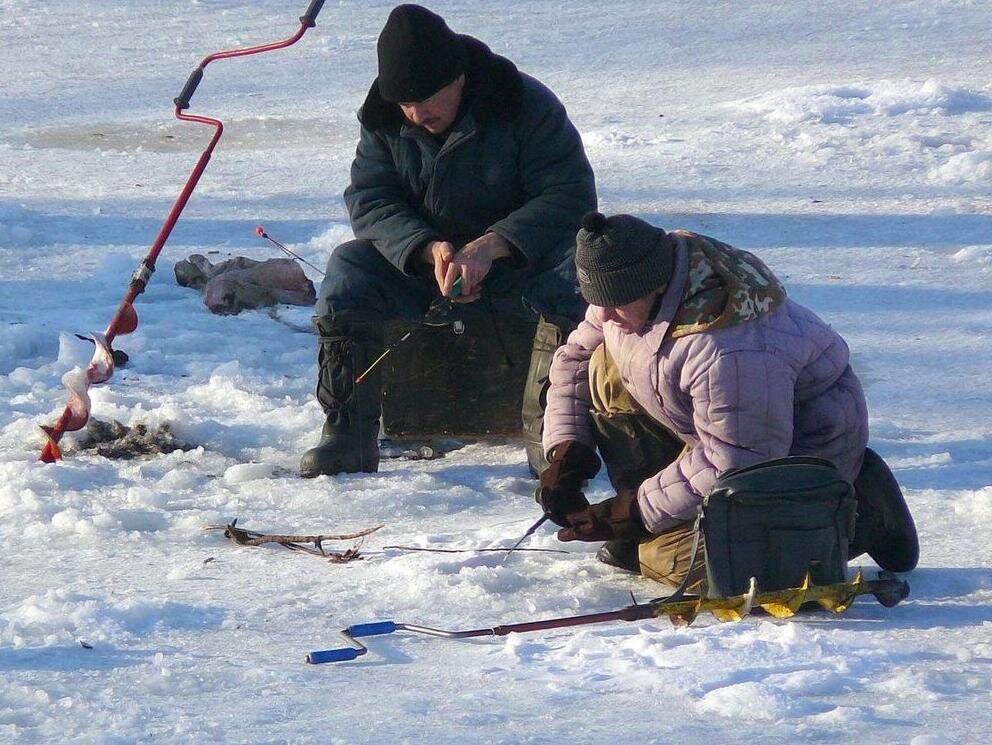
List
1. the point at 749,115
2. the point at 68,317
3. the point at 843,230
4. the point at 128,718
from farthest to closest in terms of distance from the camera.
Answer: the point at 749,115 < the point at 843,230 < the point at 68,317 < the point at 128,718

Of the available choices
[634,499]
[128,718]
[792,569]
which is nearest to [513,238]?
[634,499]

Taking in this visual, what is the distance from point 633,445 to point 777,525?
0.48 meters

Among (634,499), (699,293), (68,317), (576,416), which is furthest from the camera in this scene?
(68,317)

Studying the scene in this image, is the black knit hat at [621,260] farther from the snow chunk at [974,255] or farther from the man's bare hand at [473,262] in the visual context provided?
the snow chunk at [974,255]

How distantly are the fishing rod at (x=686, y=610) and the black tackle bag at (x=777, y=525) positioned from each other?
34 millimetres

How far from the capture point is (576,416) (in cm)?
325

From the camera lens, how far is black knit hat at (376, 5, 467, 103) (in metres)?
3.70

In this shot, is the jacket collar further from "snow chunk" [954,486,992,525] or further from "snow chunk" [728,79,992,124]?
"snow chunk" [728,79,992,124]

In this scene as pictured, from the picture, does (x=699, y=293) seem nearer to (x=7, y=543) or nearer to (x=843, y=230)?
(x=7, y=543)

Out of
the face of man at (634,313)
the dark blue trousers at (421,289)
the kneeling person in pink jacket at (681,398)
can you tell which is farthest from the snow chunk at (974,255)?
the face of man at (634,313)

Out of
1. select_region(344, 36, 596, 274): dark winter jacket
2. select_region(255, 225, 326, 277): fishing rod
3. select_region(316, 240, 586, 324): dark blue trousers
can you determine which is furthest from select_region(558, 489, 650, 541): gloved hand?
select_region(255, 225, 326, 277): fishing rod

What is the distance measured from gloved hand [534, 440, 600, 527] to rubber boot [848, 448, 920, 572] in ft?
1.91

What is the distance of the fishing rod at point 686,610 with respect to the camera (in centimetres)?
280

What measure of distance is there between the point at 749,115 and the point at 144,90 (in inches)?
157
